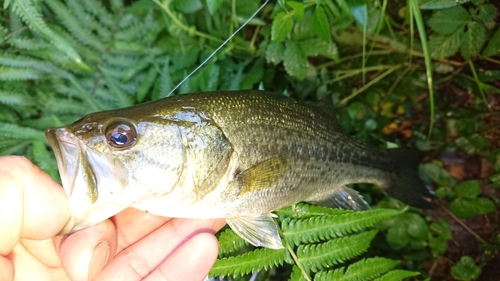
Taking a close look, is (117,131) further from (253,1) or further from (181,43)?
(253,1)

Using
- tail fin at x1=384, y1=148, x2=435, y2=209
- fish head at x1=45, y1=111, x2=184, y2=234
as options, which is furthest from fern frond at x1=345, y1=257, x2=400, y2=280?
fish head at x1=45, y1=111, x2=184, y2=234

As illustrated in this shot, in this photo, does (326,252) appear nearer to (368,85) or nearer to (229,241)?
(229,241)

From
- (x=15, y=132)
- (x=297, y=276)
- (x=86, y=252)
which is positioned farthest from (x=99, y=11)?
(x=297, y=276)

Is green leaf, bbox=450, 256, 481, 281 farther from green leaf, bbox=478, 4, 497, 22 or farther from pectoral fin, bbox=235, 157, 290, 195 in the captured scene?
pectoral fin, bbox=235, 157, 290, 195

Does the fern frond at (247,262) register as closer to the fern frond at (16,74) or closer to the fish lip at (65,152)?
the fish lip at (65,152)

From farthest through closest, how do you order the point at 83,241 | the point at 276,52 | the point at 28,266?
the point at 276,52
the point at 28,266
the point at 83,241

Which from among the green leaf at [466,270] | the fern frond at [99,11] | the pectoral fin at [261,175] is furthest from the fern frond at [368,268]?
the fern frond at [99,11]
